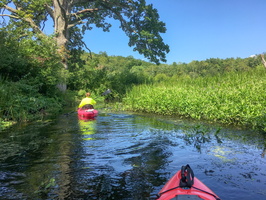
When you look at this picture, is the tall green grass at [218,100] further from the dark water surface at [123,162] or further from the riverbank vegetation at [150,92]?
the dark water surface at [123,162]

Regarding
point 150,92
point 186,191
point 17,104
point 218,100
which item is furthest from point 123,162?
point 150,92

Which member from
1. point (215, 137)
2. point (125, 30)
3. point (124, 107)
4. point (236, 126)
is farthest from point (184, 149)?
point (125, 30)

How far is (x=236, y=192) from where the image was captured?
381 cm

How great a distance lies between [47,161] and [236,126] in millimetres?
6531

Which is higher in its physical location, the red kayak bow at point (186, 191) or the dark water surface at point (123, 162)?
the red kayak bow at point (186, 191)

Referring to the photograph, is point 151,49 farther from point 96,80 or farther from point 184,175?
point 184,175

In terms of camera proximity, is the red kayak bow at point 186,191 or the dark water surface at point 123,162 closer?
the red kayak bow at point 186,191

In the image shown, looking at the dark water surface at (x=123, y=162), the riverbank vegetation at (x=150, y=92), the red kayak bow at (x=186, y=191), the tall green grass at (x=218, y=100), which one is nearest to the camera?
the red kayak bow at (x=186, y=191)

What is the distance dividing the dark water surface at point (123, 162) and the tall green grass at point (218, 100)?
0.84m

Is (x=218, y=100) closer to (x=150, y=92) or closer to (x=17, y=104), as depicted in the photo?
(x=150, y=92)

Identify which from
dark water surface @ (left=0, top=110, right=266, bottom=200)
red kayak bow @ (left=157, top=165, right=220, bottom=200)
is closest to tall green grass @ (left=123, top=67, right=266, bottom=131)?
dark water surface @ (left=0, top=110, right=266, bottom=200)

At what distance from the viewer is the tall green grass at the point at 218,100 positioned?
8.38m

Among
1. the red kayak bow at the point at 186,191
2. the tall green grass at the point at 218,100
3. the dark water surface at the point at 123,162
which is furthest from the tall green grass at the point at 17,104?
the red kayak bow at the point at 186,191

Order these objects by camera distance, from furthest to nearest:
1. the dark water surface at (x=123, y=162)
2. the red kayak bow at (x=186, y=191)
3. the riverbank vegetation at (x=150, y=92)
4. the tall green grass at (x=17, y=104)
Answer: the tall green grass at (x=17, y=104)
the riverbank vegetation at (x=150, y=92)
the dark water surface at (x=123, y=162)
the red kayak bow at (x=186, y=191)
